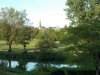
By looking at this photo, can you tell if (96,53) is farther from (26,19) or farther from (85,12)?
(26,19)

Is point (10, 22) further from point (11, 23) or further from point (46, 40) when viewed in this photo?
point (46, 40)

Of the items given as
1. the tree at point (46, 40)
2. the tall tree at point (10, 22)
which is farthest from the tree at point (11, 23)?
the tree at point (46, 40)

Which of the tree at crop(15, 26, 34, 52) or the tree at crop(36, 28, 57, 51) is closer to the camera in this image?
the tree at crop(36, 28, 57, 51)

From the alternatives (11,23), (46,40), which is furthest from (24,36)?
(46,40)

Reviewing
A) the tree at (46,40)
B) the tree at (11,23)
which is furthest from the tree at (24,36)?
the tree at (46,40)

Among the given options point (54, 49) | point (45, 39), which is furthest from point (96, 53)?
point (54, 49)

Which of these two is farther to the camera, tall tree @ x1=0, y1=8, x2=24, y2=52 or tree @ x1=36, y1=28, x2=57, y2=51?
tall tree @ x1=0, y1=8, x2=24, y2=52

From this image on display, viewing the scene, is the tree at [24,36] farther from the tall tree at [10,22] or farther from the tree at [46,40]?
the tree at [46,40]

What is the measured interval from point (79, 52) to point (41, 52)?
4218 cm

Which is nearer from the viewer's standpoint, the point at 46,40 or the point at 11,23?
the point at 46,40

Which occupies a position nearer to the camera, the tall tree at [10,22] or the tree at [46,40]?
the tree at [46,40]

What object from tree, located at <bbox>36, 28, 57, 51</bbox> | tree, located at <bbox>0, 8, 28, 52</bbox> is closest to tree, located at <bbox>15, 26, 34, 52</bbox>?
tree, located at <bbox>0, 8, 28, 52</bbox>

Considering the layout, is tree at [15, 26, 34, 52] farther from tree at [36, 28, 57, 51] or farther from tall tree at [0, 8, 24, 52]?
tree at [36, 28, 57, 51]

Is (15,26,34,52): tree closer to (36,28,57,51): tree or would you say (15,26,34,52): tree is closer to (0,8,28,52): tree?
(0,8,28,52): tree
